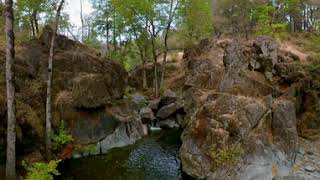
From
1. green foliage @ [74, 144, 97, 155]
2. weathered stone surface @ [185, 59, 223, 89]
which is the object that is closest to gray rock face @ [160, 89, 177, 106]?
weathered stone surface @ [185, 59, 223, 89]

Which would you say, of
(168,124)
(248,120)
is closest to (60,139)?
(248,120)

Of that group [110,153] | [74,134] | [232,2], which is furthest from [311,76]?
[232,2]

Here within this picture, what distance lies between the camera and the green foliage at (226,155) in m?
15.2

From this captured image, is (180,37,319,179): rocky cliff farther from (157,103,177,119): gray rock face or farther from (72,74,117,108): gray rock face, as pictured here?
(157,103,177,119): gray rock face

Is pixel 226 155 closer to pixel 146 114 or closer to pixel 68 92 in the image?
pixel 68 92

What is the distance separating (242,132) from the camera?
52.2ft

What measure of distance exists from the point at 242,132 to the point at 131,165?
23.0 feet

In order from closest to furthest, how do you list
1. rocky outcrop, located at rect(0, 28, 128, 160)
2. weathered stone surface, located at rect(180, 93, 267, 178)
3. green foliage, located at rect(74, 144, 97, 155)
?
weathered stone surface, located at rect(180, 93, 267, 178)
rocky outcrop, located at rect(0, 28, 128, 160)
green foliage, located at rect(74, 144, 97, 155)

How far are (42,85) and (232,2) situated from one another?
29.5 meters

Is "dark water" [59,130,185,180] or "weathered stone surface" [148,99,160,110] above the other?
"weathered stone surface" [148,99,160,110]

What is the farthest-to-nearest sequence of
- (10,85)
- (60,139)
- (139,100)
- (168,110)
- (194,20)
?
(194,20) < (139,100) < (168,110) < (60,139) < (10,85)

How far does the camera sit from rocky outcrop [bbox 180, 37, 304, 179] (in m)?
15.3

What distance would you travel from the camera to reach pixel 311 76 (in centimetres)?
2114

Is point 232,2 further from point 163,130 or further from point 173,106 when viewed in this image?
point 163,130
